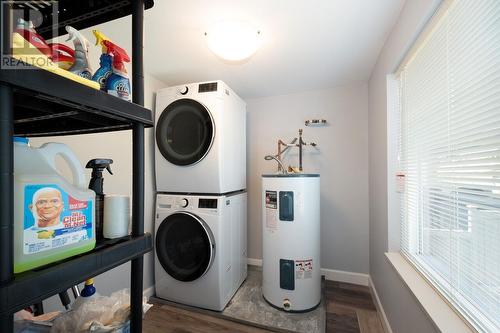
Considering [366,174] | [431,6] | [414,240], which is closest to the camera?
[431,6]

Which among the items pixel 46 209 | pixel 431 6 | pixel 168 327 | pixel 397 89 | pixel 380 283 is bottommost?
pixel 168 327

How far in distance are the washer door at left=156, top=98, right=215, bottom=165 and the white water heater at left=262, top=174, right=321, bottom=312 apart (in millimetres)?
654

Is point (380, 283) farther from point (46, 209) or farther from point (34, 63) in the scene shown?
point (34, 63)

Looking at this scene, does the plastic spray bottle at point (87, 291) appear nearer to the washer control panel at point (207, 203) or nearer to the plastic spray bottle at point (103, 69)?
the plastic spray bottle at point (103, 69)

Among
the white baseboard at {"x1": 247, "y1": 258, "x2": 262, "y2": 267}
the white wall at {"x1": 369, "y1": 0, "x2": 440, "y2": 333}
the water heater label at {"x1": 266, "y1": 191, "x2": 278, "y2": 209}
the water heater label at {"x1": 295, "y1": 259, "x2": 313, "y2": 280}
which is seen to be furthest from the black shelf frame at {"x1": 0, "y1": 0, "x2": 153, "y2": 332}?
the white baseboard at {"x1": 247, "y1": 258, "x2": 262, "y2": 267}

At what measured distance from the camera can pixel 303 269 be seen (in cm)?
175

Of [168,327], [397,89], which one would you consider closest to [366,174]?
[397,89]

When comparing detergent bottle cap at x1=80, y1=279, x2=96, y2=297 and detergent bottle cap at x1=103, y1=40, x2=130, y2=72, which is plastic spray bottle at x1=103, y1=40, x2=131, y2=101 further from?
detergent bottle cap at x1=80, y1=279, x2=96, y2=297

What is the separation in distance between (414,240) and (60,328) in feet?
5.52

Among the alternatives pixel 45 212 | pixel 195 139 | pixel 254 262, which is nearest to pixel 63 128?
pixel 45 212

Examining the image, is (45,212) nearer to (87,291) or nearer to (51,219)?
(51,219)

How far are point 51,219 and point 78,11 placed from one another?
621 millimetres

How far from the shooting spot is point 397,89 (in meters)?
1.53

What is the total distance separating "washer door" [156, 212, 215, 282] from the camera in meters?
1.73
